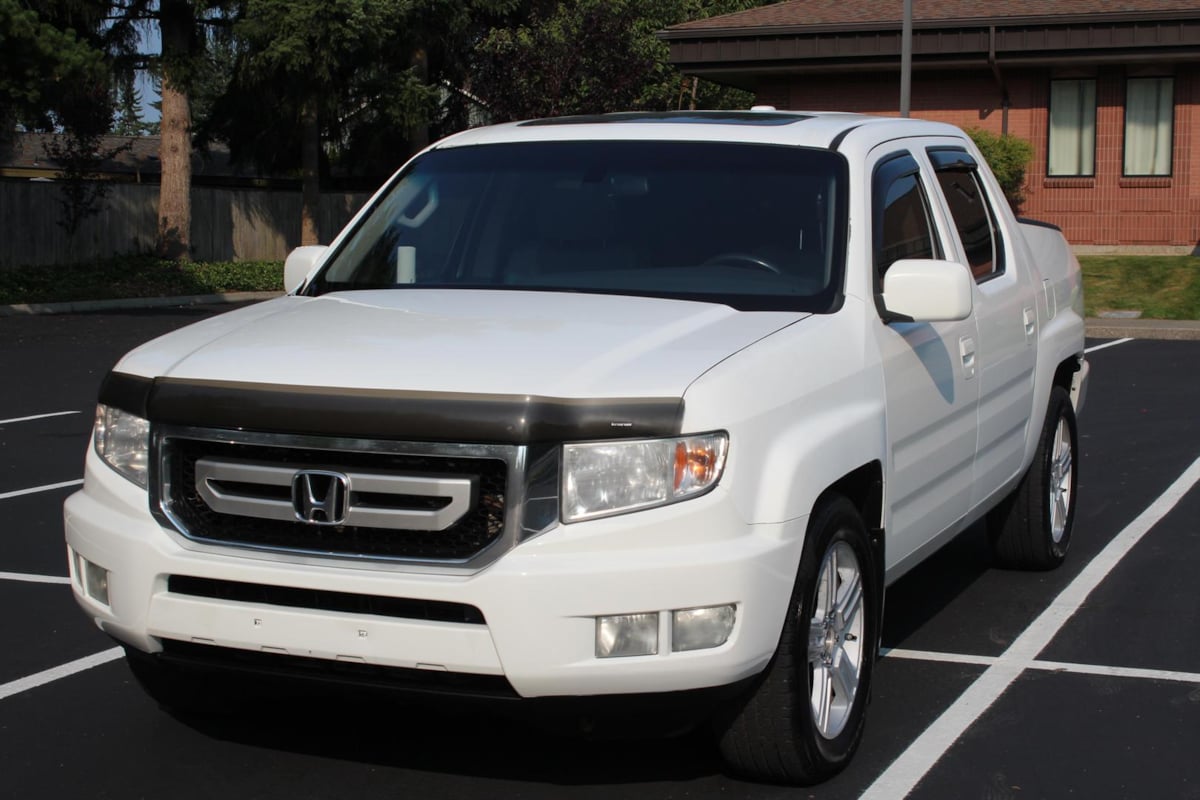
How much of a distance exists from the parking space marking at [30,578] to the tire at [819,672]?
12.6 feet

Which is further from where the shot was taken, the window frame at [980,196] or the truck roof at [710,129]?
the window frame at [980,196]

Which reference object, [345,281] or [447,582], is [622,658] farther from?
[345,281]

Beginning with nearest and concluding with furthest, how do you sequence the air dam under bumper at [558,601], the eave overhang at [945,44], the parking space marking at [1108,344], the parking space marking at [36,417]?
the air dam under bumper at [558,601], the parking space marking at [36,417], the parking space marking at [1108,344], the eave overhang at [945,44]

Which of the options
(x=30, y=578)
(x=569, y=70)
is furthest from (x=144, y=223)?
(x=30, y=578)

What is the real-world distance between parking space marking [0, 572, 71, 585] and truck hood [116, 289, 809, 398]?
263 cm

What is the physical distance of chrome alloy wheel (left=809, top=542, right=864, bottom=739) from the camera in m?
4.63

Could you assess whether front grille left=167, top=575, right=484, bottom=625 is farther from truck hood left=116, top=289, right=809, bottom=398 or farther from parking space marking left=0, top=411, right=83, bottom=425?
parking space marking left=0, top=411, right=83, bottom=425

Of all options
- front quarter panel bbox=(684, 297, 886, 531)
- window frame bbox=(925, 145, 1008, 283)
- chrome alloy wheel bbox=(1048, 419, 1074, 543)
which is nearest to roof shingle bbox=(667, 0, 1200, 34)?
chrome alloy wheel bbox=(1048, 419, 1074, 543)

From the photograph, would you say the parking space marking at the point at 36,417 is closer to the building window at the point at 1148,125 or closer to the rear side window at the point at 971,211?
the rear side window at the point at 971,211

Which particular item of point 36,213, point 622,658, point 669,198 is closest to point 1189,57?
point 36,213

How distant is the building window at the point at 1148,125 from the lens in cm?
2878

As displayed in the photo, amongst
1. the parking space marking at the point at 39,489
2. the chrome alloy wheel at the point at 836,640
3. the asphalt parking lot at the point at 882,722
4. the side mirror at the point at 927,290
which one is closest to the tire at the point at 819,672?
the chrome alloy wheel at the point at 836,640

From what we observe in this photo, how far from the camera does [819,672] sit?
469cm

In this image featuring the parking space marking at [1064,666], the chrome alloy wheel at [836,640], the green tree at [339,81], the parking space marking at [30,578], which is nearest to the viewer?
the chrome alloy wheel at [836,640]
